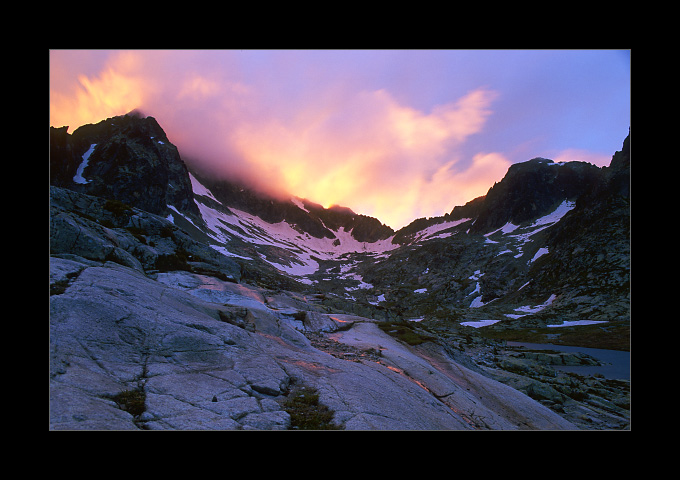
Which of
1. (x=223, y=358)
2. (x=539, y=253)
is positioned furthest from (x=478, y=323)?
(x=223, y=358)

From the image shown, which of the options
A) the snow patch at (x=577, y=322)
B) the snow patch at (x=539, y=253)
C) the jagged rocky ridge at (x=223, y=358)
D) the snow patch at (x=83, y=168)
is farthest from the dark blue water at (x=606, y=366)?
the snow patch at (x=83, y=168)

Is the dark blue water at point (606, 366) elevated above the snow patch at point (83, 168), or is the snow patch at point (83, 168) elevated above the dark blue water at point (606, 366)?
the snow patch at point (83, 168)

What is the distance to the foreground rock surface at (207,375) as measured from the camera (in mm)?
9070

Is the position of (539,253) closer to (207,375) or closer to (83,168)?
(207,375)

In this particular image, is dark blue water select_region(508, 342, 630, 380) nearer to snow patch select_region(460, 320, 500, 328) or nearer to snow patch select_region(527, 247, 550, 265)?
snow patch select_region(460, 320, 500, 328)

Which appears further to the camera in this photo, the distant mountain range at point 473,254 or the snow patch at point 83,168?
the snow patch at point 83,168

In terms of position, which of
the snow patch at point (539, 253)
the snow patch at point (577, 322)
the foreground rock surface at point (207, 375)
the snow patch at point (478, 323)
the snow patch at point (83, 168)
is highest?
the snow patch at point (83, 168)

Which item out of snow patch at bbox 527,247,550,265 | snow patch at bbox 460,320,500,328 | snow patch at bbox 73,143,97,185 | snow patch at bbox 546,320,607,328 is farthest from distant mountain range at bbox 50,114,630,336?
snow patch at bbox 460,320,500,328

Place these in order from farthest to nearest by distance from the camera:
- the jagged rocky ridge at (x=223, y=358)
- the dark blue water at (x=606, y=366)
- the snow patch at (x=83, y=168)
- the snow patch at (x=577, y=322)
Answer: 1. the snow patch at (x=83, y=168)
2. the snow patch at (x=577, y=322)
3. the dark blue water at (x=606, y=366)
4. the jagged rocky ridge at (x=223, y=358)

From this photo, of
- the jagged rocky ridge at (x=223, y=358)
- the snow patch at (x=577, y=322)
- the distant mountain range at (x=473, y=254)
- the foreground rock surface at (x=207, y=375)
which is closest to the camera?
the foreground rock surface at (x=207, y=375)

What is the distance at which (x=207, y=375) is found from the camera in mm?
11992

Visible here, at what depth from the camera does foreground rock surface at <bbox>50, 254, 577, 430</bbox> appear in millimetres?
9070

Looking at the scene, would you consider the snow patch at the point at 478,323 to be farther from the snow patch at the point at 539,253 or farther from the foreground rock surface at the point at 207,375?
the foreground rock surface at the point at 207,375
